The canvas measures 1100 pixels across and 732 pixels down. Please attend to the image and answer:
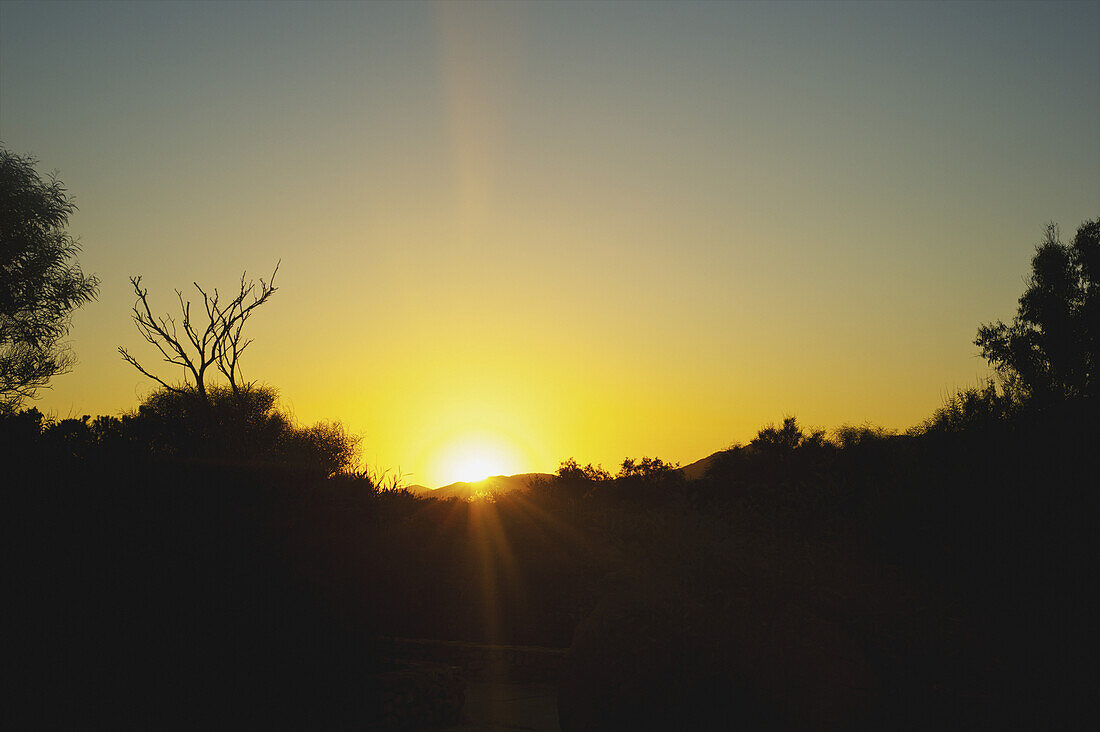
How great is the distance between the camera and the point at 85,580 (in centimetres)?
638

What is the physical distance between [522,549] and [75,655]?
29.8 ft

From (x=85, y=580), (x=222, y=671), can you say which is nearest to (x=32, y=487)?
(x=85, y=580)

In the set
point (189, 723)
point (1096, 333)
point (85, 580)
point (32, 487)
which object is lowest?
point (189, 723)

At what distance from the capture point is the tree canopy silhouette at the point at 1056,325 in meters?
26.8

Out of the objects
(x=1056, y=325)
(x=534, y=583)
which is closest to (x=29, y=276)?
(x=534, y=583)

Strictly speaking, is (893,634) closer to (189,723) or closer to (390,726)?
(390,726)

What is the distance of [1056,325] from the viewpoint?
28.1m

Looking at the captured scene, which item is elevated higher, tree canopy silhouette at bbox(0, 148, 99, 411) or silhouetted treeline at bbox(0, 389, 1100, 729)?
tree canopy silhouette at bbox(0, 148, 99, 411)

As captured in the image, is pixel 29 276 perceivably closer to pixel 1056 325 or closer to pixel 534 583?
pixel 534 583

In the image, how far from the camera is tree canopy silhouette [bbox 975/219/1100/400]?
26844 millimetres

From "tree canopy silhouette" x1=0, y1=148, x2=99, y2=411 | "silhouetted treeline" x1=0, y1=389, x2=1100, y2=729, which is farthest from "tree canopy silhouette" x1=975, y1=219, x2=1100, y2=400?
"tree canopy silhouette" x1=0, y1=148, x2=99, y2=411

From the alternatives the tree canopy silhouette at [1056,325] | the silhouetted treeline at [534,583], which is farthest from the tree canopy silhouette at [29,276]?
the tree canopy silhouette at [1056,325]

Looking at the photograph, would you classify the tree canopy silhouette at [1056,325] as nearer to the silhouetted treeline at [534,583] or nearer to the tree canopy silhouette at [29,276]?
the silhouetted treeline at [534,583]

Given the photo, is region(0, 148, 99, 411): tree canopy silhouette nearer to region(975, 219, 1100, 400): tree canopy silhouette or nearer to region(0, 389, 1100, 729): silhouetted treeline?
region(0, 389, 1100, 729): silhouetted treeline
